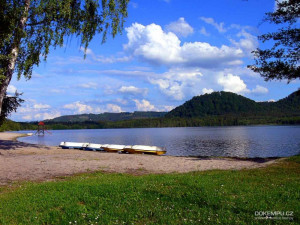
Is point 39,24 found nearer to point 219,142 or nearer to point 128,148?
point 128,148

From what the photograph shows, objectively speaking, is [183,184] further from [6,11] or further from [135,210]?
[6,11]

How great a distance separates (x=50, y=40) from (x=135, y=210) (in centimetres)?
1434

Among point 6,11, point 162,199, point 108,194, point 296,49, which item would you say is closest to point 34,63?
point 6,11

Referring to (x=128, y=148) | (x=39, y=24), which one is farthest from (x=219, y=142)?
(x=39, y=24)

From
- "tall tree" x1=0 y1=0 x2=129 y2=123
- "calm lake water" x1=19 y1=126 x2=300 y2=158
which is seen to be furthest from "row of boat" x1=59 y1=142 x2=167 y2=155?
"tall tree" x1=0 y1=0 x2=129 y2=123

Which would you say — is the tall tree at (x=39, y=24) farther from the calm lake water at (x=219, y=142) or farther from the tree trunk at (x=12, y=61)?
the calm lake water at (x=219, y=142)

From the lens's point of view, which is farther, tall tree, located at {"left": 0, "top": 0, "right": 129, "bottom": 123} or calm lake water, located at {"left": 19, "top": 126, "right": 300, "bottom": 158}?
calm lake water, located at {"left": 19, "top": 126, "right": 300, "bottom": 158}

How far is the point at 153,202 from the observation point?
8656 mm

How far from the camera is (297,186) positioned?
10117 millimetres

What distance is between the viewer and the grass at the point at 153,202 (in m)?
7.34

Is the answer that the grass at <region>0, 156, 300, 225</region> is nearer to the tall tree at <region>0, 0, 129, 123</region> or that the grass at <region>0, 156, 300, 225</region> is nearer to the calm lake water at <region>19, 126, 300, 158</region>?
the tall tree at <region>0, 0, 129, 123</region>

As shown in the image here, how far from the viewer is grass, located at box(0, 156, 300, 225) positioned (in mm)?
7336

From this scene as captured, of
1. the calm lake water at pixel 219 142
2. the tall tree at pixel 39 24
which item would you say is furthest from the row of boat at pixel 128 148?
the tall tree at pixel 39 24

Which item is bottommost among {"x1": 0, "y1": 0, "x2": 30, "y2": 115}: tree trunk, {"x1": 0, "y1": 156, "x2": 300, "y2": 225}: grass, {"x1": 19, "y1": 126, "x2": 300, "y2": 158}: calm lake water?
{"x1": 19, "y1": 126, "x2": 300, "y2": 158}: calm lake water
